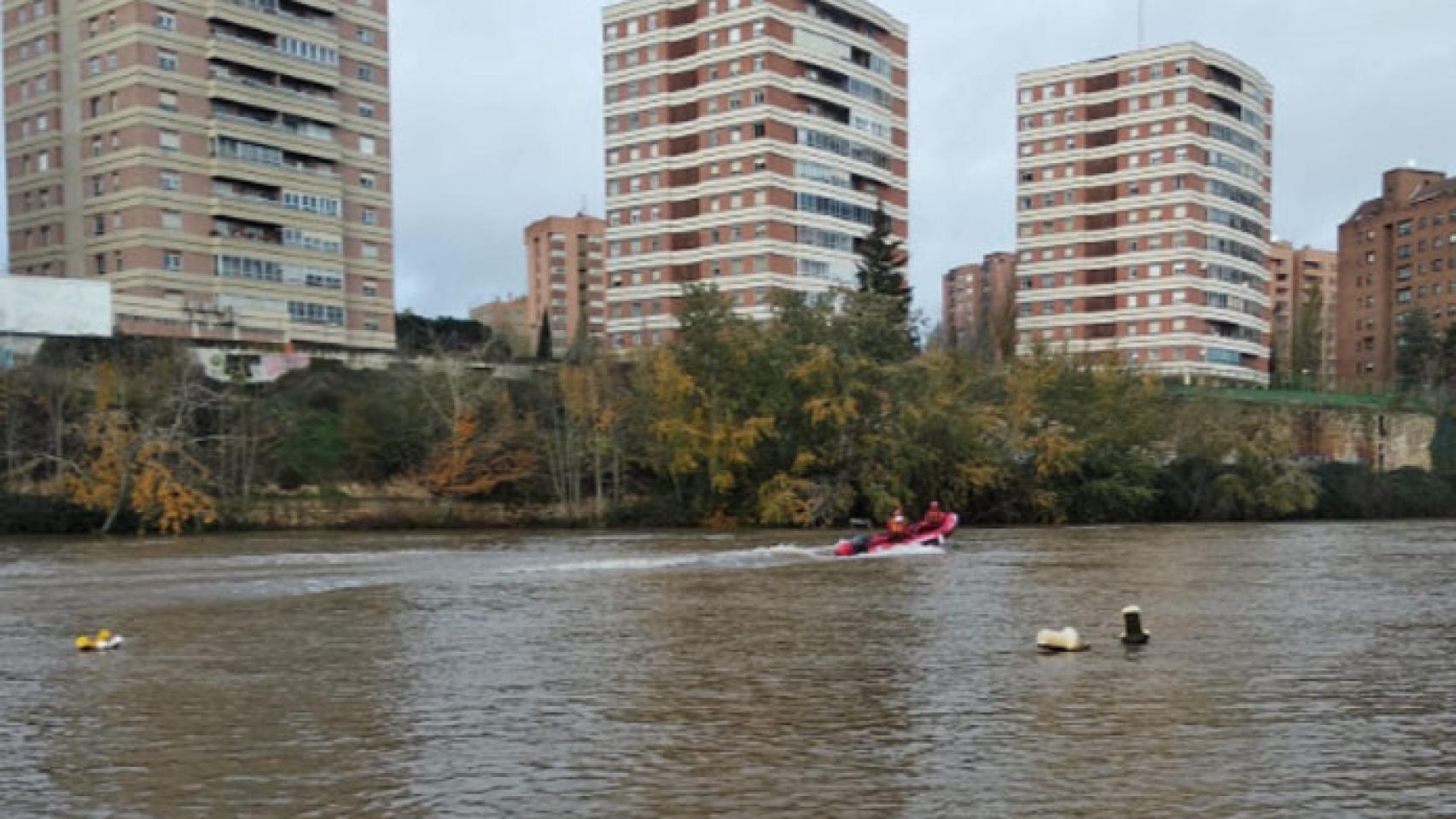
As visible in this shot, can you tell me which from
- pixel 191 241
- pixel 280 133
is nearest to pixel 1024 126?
pixel 280 133

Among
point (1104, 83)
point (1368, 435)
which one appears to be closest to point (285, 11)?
point (1104, 83)

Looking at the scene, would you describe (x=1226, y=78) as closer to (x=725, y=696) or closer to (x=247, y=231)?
(x=247, y=231)

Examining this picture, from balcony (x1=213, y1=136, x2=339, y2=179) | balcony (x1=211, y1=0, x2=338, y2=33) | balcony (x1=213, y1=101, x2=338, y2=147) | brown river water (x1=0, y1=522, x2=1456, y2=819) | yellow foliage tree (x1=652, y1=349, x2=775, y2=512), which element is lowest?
brown river water (x1=0, y1=522, x2=1456, y2=819)

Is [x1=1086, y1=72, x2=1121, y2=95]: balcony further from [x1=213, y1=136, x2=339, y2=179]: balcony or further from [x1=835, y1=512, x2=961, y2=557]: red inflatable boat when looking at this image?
[x1=835, y1=512, x2=961, y2=557]: red inflatable boat

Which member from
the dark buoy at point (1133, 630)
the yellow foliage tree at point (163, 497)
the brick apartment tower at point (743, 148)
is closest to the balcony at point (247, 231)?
the brick apartment tower at point (743, 148)

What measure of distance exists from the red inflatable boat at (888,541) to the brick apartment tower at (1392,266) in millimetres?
112287

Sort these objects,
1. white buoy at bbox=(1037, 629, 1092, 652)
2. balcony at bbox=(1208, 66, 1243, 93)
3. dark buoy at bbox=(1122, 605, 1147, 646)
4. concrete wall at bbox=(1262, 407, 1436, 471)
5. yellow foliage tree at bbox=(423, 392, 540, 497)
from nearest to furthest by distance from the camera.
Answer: white buoy at bbox=(1037, 629, 1092, 652)
dark buoy at bbox=(1122, 605, 1147, 646)
yellow foliage tree at bbox=(423, 392, 540, 497)
concrete wall at bbox=(1262, 407, 1436, 471)
balcony at bbox=(1208, 66, 1243, 93)

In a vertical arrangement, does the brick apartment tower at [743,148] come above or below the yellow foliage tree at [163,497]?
above

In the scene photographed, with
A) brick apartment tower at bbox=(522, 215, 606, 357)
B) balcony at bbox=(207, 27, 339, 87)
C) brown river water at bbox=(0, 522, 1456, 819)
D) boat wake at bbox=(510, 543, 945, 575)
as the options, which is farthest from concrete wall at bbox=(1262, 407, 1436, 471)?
brick apartment tower at bbox=(522, 215, 606, 357)

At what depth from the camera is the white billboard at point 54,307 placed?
6450 cm

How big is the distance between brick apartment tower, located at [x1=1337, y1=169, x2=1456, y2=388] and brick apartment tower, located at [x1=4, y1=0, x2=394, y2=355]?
110m

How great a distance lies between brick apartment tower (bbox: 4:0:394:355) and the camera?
8144 centimetres

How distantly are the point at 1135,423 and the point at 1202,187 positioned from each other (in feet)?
203

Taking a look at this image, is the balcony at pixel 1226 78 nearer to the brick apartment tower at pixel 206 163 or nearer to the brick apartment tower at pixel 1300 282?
the brick apartment tower at pixel 1300 282
